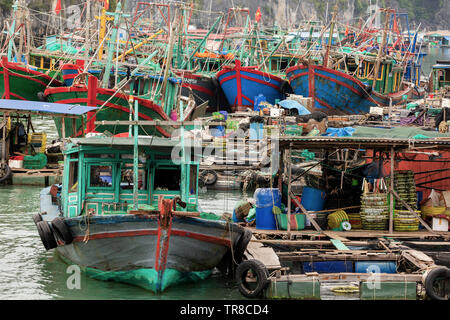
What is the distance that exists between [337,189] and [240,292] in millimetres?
4936

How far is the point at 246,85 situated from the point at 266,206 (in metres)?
27.9

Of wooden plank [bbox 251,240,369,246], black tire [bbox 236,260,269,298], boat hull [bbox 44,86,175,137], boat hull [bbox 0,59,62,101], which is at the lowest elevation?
black tire [bbox 236,260,269,298]

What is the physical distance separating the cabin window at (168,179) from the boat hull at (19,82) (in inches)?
879

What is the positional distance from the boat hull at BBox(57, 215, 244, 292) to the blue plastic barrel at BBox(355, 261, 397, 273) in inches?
87.6

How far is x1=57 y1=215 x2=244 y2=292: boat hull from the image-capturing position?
11.7 meters

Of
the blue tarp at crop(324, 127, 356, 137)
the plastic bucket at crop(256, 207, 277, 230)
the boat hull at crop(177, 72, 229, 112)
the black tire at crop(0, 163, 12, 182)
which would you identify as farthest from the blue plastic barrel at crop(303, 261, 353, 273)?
the boat hull at crop(177, 72, 229, 112)

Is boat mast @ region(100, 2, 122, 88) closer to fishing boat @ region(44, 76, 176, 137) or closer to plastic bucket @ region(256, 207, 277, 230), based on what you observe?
fishing boat @ region(44, 76, 176, 137)

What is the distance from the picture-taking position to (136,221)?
11.6 m

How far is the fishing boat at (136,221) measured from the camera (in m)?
11.7

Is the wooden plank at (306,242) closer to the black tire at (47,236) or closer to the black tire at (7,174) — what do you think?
the black tire at (47,236)

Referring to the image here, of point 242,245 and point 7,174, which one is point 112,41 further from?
point 242,245

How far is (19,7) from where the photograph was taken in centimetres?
3462

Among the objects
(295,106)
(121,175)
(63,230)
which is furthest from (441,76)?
(63,230)

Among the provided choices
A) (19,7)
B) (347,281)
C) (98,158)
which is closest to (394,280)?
(347,281)
